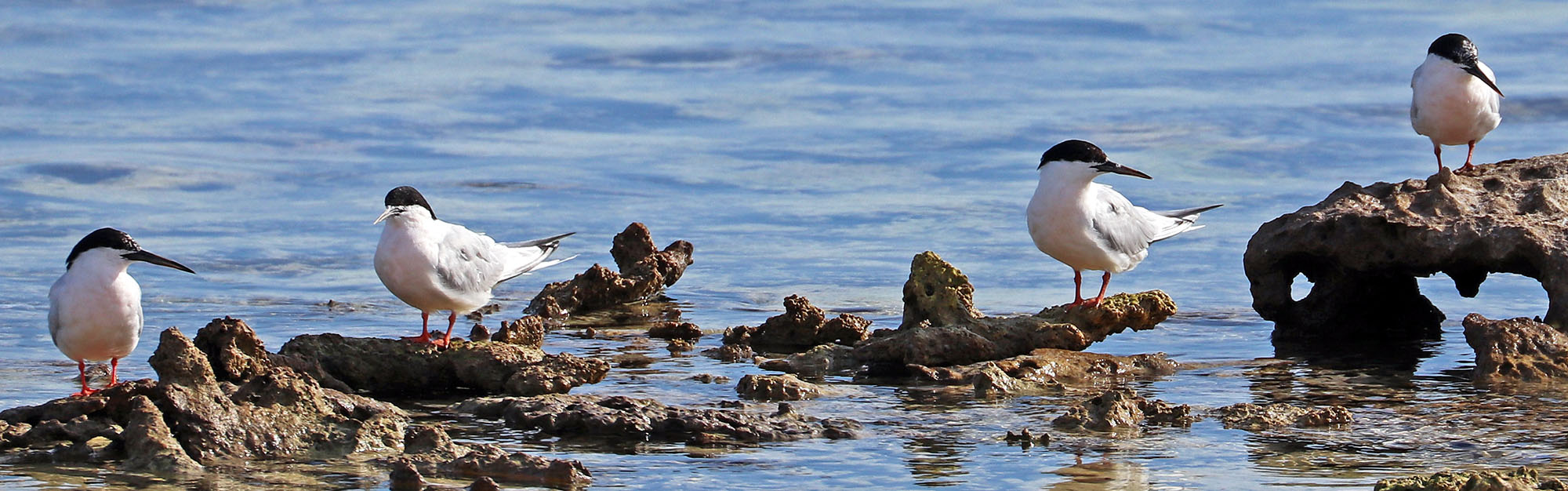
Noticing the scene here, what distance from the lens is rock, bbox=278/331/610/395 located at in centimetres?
707

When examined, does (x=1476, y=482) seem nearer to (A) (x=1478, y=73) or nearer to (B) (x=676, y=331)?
(A) (x=1478, y=73)

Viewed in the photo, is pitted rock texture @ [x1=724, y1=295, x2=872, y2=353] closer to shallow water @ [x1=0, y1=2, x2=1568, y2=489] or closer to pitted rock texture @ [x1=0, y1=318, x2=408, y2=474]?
shallow water @ [x1=0, y1=2, x2=1568, y2=489]

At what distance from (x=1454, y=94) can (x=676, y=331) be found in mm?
3613

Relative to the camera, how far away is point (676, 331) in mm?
8922

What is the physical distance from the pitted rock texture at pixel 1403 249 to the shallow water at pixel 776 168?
0.29 metres

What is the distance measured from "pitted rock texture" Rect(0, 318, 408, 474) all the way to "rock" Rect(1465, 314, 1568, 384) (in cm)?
393

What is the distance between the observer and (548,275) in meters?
11.5

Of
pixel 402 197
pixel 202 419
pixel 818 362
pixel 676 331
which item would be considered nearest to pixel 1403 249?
pixel 818 362

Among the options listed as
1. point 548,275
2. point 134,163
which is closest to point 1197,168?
point 548,275

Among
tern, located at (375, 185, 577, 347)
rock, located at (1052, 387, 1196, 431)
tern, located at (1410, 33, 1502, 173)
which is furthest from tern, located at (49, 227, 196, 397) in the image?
tern, located at (1410, 33, 1502, 173)

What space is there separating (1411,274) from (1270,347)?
66cm

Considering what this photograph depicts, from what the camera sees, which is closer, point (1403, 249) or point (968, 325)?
point (968, 325)

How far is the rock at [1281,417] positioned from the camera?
21.1 ft

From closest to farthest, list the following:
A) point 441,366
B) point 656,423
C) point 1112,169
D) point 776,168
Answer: point 656,423 → point 441,366 → point 1112,169 → point 776,168
